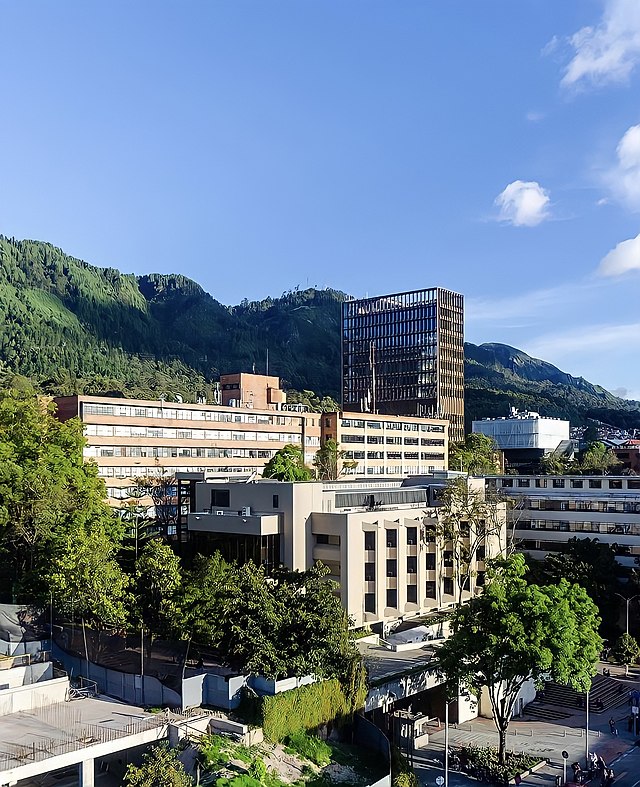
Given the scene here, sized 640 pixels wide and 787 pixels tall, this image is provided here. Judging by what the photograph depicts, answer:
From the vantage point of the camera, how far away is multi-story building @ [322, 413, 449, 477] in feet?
374

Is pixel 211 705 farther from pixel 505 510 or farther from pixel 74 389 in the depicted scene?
pixel 74 389

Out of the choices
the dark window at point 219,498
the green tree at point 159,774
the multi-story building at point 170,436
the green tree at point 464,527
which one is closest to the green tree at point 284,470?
the multi-story building at point 170,436

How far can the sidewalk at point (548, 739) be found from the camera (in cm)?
4250

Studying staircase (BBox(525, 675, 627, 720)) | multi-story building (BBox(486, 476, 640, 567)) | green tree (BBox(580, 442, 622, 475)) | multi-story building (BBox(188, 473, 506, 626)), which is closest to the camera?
staircase (BBox(525, 675, 627, 720))

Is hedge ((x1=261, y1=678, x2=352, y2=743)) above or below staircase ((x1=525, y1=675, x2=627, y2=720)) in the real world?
above

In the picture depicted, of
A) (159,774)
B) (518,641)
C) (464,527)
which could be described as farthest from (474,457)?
(159,774)

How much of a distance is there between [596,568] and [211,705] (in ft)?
133

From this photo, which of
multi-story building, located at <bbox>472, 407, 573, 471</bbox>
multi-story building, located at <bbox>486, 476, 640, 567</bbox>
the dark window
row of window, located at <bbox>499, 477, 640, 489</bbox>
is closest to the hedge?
the dark window

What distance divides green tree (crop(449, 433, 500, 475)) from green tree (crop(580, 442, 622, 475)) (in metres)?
15.7

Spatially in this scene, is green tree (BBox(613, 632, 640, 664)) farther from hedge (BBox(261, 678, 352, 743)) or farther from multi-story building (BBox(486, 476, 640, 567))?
hedge (BBox(261, 678, 352, 743))

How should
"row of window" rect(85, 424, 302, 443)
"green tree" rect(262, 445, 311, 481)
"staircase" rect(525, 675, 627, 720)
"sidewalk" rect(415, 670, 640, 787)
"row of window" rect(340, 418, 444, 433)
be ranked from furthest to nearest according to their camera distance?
"row of window" rect(340, 418, 444, 433)
"row of window" rect(85, 424, 302, 443)
"green tree" rect(262, 445, 311, 481)
"staircase" rect(525, 675, 627, 720)
"sidewalk" rect(415, 670, 640, 787)

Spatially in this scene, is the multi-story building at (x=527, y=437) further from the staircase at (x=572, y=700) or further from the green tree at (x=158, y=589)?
the green tree at (x=158, y=589)

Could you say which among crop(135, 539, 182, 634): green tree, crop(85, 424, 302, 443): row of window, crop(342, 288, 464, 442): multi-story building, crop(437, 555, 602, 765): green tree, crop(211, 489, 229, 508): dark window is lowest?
crop(437, 555, 602, 765): green tree

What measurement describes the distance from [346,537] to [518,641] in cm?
1501
